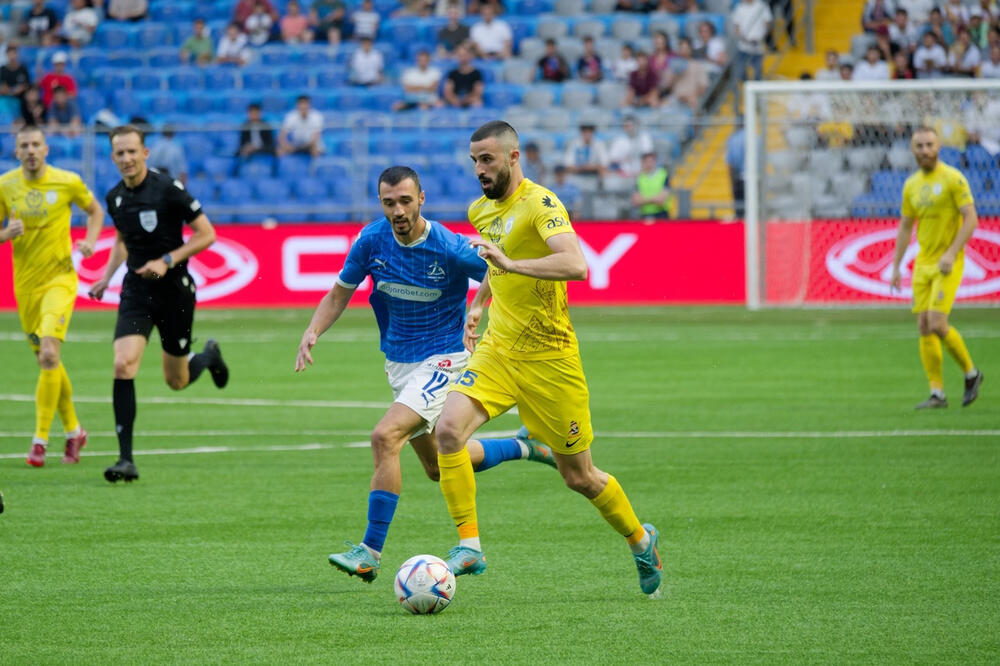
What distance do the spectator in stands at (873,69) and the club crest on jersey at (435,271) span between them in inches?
740

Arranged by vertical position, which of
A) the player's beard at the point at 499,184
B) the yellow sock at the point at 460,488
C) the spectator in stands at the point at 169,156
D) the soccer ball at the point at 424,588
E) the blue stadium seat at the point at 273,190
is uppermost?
the player's beard at the point at 499,184

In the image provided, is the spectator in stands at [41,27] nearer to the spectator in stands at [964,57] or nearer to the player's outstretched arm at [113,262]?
the spectator in stands at [964,57]

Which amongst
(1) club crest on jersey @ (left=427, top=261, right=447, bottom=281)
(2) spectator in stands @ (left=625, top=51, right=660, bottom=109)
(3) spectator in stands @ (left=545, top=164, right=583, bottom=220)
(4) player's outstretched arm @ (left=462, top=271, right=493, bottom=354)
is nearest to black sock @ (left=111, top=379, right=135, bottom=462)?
(1) club crest on jersey @ (left=427, top=261, right=447, bottom=281)

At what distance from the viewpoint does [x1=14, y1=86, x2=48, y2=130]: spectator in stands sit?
88.2 ft

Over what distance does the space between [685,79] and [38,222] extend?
54.6 ft

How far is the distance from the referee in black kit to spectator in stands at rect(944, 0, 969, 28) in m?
18.1

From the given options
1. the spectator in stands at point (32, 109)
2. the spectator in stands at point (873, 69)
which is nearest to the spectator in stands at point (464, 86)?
the spectator in stands at point (873, 69)

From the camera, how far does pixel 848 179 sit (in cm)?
2245

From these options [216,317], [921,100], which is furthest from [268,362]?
[921,100]

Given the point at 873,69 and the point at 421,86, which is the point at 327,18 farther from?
the point at 873,69

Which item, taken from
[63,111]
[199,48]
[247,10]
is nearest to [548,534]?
[63,111]

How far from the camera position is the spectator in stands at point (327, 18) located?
29.0 metres

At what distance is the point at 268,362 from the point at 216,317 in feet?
18.6

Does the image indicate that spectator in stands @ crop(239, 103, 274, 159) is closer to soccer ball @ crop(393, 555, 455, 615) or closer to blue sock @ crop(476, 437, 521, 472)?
blue sock @ crop(476, 437, 521, 472)
